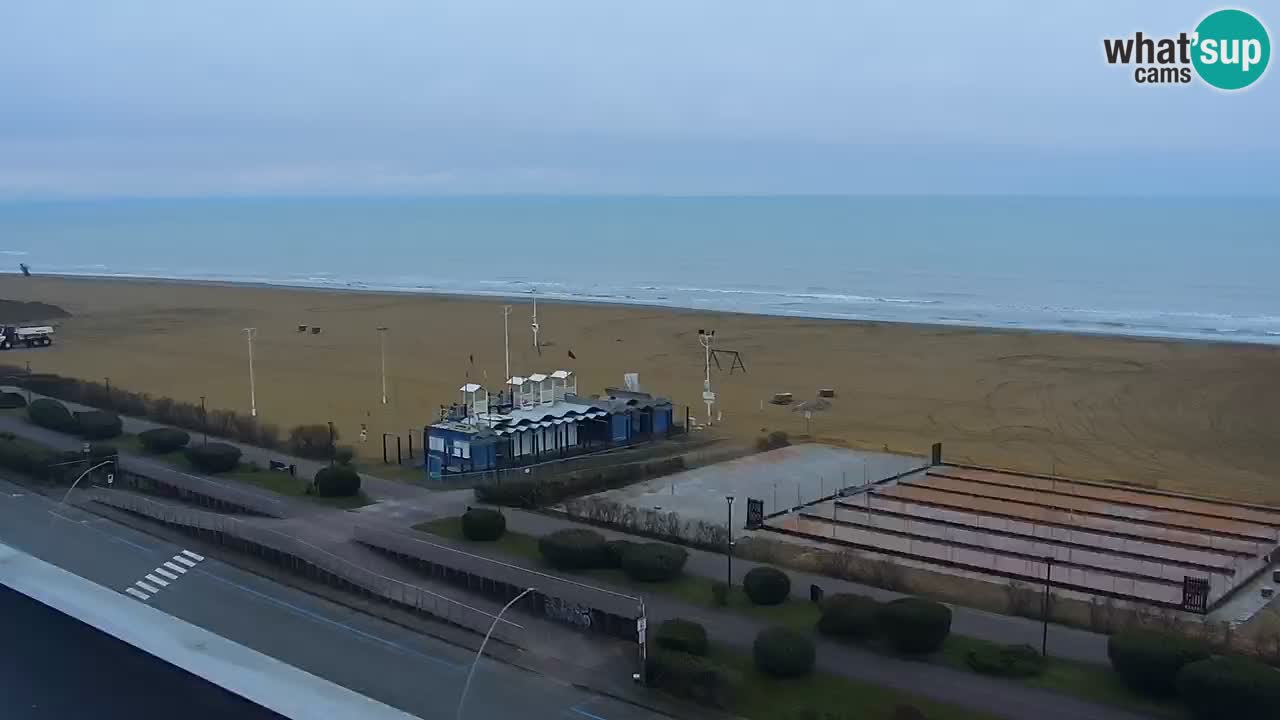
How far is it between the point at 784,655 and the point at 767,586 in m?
3.25

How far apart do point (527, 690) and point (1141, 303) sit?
227 ft

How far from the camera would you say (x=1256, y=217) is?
19362 centimetres

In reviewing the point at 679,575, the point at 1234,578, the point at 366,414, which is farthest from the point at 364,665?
the point at 366,414

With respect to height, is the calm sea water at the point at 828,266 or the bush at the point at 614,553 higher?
Answer: the calm sea water at the point at 828,266

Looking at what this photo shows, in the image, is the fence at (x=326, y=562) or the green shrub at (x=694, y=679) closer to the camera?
the green shrub at (x=694, y=679)

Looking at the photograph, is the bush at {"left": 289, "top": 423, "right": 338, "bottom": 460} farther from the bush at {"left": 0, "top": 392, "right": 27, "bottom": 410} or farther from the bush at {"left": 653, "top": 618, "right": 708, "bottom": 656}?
the bush at {"left": 653, "top": 618, "right": 708, "bottom": 656}

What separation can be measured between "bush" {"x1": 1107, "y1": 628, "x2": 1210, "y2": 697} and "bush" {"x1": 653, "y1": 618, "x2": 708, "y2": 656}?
626 centimetres

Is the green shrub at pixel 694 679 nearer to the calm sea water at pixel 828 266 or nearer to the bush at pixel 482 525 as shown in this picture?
the bush at pixel 482 525

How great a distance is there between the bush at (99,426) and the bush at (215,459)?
502 centimetres

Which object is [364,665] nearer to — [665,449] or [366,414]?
[665,449]

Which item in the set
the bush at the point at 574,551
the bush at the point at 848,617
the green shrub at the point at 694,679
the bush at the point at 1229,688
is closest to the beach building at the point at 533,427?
the bush at the point at 574,551

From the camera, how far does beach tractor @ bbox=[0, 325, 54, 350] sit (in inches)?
2308

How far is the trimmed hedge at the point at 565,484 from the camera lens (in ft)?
91.1

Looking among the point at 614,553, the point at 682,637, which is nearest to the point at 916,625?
the point at 682,637
